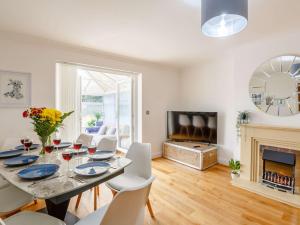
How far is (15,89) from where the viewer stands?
2590mm

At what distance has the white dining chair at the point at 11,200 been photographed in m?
1.48

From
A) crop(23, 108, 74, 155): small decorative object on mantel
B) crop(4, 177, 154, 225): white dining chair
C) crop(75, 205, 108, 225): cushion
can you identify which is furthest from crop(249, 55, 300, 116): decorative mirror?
crop(23, 108, 74, 155): small decorative object on mantel

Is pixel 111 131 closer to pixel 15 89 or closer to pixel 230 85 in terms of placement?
pixel 15 89

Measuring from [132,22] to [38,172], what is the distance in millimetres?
1920

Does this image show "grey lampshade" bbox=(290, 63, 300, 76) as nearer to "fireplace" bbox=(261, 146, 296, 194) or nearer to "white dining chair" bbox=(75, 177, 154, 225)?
"fireplace" bbox=(261, 146, 296, 194)

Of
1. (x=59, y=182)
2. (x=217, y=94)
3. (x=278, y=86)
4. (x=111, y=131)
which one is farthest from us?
(x=111, y=131)

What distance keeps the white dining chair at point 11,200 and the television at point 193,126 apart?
3.23 m

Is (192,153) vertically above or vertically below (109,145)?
below

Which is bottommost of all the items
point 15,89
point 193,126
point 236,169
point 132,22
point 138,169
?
point 236,169

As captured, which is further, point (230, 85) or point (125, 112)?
point (125, 112)

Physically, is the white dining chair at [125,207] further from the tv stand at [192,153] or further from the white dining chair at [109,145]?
the tv stand at [192,153]

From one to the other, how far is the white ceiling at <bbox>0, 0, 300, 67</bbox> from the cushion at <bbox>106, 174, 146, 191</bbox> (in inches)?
76.1

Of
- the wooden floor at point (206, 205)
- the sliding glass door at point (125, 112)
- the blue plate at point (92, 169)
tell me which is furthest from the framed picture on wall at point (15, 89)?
the sliding glass door at point (125, 112)

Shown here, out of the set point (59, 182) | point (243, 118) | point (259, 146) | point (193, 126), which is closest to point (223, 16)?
point (59, 182)
